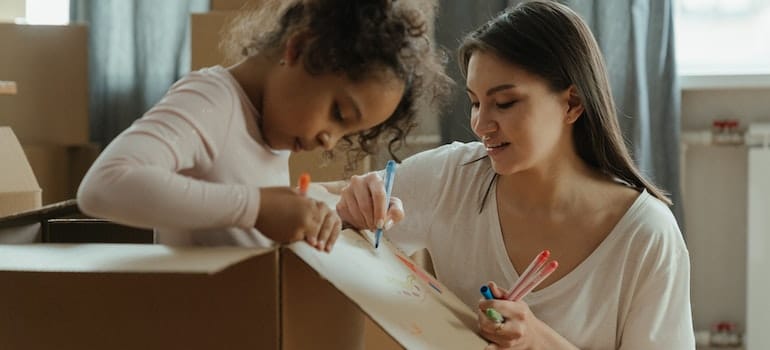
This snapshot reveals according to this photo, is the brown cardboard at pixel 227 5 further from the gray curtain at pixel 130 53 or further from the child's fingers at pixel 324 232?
the child's fingers at pixel 324 232

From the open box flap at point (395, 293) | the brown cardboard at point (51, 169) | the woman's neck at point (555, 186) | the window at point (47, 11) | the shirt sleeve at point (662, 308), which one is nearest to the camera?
the open box flap at point (395, 293)

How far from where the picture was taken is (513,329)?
1.04 meters

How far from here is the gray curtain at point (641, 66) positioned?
241 centimetres

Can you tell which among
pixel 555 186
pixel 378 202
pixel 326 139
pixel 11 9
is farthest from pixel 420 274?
pixel 11 9

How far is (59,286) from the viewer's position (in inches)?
28.6

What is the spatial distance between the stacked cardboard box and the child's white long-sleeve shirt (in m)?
1.68

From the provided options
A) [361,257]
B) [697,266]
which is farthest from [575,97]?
[697,266]

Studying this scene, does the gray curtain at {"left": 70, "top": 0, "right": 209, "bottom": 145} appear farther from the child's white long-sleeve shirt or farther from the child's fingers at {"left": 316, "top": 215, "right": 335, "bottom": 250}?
the child's fingers at {"left": 316, "top": 215, "right": 335, "bottom": 250}

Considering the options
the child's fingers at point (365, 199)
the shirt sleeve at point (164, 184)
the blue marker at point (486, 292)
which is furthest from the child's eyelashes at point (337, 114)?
the blue marker at point (486, 292)

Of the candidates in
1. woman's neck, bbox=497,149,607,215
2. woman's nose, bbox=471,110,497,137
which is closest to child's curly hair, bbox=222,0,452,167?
woman's nose, bbox=471,110,497,137

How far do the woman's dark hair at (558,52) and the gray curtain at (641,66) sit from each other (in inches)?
41.9

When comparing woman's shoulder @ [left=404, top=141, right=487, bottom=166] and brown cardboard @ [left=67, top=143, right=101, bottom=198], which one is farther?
brown cardboard @ [left=67, top=143, right=101, bottom=198]

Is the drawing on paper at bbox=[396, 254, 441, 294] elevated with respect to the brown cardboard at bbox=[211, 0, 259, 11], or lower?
lower

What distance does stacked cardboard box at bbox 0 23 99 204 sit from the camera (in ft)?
7.98
